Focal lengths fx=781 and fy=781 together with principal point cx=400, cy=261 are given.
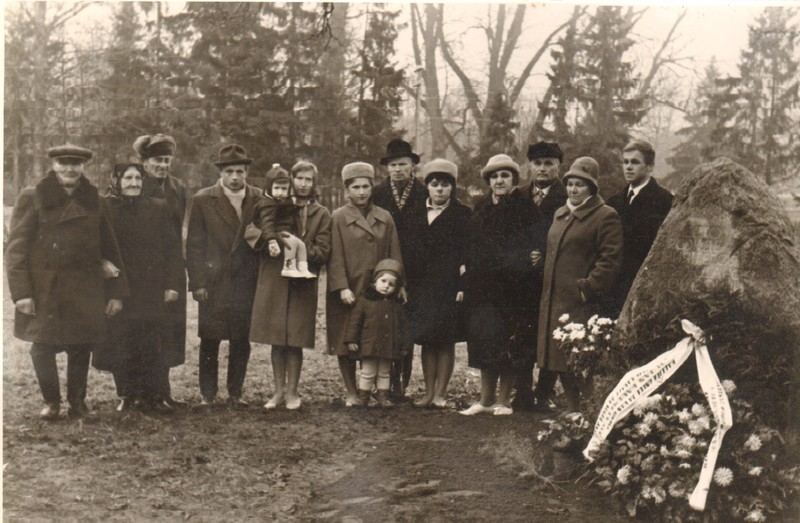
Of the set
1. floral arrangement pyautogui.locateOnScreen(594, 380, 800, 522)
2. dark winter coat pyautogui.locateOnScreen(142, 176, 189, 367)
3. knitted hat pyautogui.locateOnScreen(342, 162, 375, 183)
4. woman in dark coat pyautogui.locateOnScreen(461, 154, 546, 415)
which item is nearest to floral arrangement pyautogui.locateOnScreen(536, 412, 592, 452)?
floral arrangement pyautogui.locateOnScreen(594, 380, 800, 522)

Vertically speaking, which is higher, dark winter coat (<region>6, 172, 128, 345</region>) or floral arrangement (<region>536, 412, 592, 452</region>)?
dark winter coat (<region>6, 172, 128, 345</region>)

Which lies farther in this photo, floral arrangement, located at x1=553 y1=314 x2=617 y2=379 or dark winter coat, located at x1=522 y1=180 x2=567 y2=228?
dark winter coat, located at x1=522 y1=180 x2=567 y2=228

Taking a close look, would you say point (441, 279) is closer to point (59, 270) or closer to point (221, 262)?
point (221, 262)

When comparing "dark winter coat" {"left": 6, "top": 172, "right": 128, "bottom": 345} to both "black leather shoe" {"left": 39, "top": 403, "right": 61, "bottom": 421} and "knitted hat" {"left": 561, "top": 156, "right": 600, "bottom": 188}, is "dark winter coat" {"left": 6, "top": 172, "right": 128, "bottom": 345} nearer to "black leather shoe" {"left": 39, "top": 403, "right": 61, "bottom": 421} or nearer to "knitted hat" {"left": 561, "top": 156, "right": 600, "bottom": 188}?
"black leather shoe" {"left": 39, "top": 403, "right": 61, "bottom": 421}

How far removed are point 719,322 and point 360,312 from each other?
2.64 meters

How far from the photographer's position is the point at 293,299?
19.2ft

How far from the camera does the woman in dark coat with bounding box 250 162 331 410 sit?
19.1ft

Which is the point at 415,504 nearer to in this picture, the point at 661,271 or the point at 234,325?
the point at 661,271

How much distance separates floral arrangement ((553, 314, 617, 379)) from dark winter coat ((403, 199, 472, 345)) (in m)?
1.17

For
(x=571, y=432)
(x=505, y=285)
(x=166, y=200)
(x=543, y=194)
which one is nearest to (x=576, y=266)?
(x=505, y=285)

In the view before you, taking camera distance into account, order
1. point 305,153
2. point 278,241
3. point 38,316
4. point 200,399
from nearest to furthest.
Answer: point 38,316, point 278,241, point 200,399, point 305,153

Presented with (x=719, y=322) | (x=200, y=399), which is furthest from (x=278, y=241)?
(x=719, y=322)

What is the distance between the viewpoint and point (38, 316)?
17.0 feet

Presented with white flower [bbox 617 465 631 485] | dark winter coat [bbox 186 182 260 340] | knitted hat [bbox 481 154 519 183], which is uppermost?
knitted hat [bbox 481 154 519 183]
